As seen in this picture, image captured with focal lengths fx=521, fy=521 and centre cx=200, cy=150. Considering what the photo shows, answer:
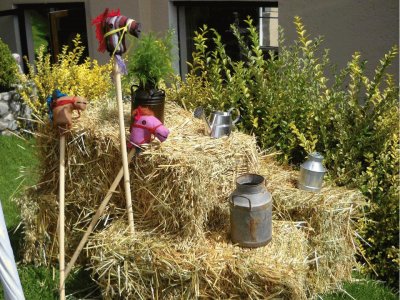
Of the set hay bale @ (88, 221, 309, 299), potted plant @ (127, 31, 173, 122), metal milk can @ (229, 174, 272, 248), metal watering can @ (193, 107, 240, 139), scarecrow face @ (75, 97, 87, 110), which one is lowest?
hay bale @ (88, 221, 309, 299)

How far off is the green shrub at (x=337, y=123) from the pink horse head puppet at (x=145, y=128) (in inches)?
44.2

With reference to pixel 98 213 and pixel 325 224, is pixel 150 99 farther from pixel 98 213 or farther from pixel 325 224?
pixel 325 224

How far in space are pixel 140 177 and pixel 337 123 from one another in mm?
1664

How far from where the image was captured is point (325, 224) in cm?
354

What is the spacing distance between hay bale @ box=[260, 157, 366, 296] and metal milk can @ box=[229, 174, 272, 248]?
1.34 ft

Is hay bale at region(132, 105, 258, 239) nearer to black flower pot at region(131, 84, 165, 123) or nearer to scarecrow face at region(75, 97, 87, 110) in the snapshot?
black flower pot at region(131, 84, 165, 123)

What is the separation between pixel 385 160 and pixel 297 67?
106 centimetres

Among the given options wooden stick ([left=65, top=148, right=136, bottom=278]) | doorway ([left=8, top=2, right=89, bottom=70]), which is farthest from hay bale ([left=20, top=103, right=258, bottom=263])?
doorway ([left=8, top=2, right=89, bottom=70])

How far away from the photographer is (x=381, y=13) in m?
5.30

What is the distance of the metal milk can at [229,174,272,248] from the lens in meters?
3.17

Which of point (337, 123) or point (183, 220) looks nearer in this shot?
point (183, 220)

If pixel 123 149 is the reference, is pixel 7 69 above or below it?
above

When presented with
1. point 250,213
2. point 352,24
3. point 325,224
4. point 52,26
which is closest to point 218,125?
point 250,213

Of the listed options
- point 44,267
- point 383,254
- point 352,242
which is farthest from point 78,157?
point 383,254
